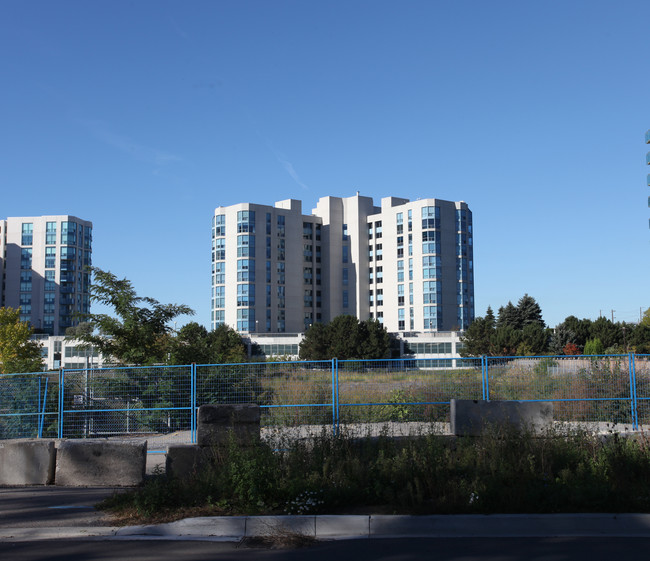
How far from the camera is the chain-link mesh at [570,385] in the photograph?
15695 mm

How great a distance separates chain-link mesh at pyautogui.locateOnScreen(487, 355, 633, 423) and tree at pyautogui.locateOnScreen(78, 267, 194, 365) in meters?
10.3

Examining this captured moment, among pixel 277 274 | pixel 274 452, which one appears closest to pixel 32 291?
pixel 277 274

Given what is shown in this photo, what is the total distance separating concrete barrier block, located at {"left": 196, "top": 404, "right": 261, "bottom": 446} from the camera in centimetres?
1006

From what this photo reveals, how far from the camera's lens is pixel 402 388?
1587 cm

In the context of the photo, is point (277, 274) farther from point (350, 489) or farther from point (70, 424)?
point (350, 489)

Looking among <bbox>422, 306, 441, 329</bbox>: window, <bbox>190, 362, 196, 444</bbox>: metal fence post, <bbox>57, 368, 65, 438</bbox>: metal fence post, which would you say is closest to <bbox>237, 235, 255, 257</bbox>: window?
<bbox>422, 306, 441, 329</bbox>: window

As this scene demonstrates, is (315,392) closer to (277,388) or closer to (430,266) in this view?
(277,388)

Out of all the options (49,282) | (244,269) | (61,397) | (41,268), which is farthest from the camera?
(41,268)

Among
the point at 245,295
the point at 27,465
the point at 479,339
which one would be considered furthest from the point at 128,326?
the point at 245,295

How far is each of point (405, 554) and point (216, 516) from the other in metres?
2.42

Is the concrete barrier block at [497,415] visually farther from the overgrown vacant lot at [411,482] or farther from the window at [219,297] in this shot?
the window at [219,297]

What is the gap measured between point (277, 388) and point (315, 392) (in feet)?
3.33

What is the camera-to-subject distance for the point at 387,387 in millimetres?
15789

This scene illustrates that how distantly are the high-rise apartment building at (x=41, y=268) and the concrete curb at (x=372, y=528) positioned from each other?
131609 millimetres
